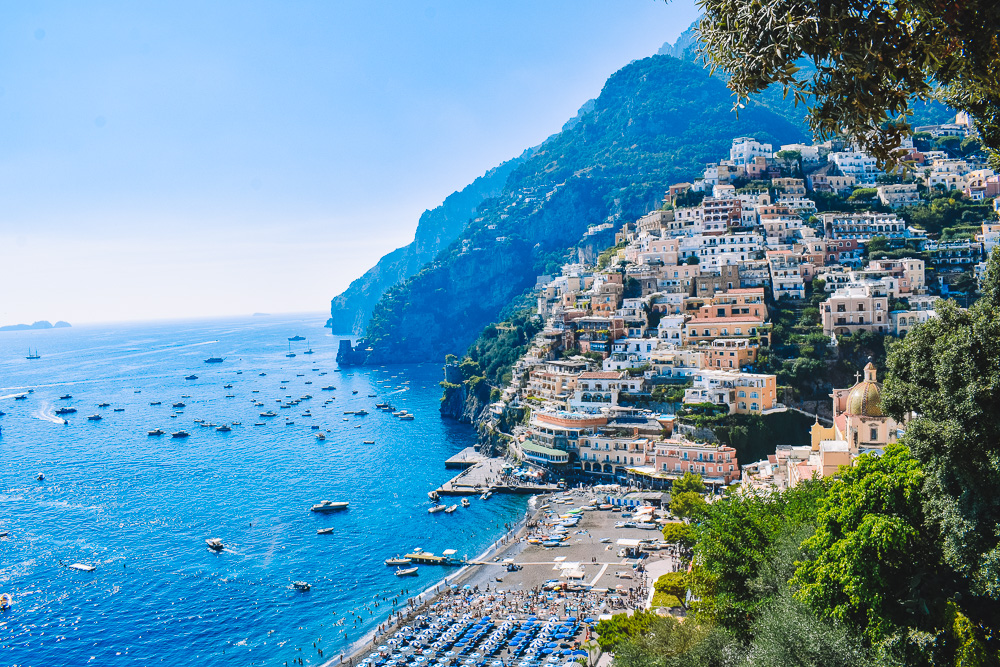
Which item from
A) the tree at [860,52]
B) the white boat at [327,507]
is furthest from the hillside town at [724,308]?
the tree at [860,52]

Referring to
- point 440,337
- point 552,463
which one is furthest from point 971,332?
point 440,337

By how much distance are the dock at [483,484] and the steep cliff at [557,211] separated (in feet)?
304

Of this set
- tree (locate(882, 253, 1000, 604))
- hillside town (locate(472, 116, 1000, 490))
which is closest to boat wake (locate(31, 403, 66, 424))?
hillside town (locate(472, 116, 1000, 490))

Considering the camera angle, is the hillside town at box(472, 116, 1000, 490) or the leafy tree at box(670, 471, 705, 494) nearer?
Answer: the leafy tree at box(670, 471, 705, 494)

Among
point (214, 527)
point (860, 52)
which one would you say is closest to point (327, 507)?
point (214, 527)

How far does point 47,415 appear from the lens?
102 metres

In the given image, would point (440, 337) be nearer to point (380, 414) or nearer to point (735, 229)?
point (380, 414)

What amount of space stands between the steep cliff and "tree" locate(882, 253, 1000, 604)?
13804 cm

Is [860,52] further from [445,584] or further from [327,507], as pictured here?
[327,507]

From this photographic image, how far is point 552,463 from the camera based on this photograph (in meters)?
59.5

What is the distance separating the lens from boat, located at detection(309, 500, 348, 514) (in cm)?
5550

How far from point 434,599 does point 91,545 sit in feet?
95.5

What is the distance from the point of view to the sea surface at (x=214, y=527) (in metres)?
36.5

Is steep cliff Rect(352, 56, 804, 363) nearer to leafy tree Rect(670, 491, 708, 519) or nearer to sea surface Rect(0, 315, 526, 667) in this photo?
sea surface Rect(0, 315, 526, 667)
